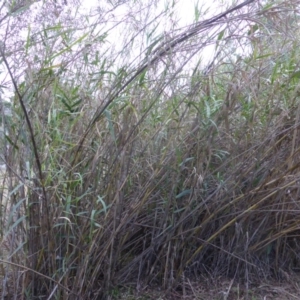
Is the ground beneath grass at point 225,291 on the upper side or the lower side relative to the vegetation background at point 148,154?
lower

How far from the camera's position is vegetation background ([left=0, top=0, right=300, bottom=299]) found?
3361 millimetres

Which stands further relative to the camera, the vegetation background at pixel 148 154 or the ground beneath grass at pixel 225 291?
the ground beneath grass at pixel 225 291

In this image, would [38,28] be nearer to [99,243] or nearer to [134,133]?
[134,133]

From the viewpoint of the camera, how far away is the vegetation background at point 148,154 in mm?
3361

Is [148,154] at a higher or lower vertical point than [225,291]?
higher

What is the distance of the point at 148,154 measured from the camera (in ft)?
12.5

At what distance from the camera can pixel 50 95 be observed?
3430mm

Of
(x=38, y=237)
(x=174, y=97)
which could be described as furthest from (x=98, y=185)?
(x=174, y=97)

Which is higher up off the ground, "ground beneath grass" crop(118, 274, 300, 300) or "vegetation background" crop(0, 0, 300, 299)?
"vegetation background" crop(0, 0, 300, 299)

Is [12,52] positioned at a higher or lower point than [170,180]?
higher

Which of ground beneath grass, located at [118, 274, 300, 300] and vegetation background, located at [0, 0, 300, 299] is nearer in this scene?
vegetation background, located at [0, 0, 300, 299]

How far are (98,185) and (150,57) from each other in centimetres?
84

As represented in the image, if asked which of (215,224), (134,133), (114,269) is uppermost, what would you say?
(134,133)

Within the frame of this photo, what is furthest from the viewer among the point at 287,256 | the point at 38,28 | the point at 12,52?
the point at 287,256
